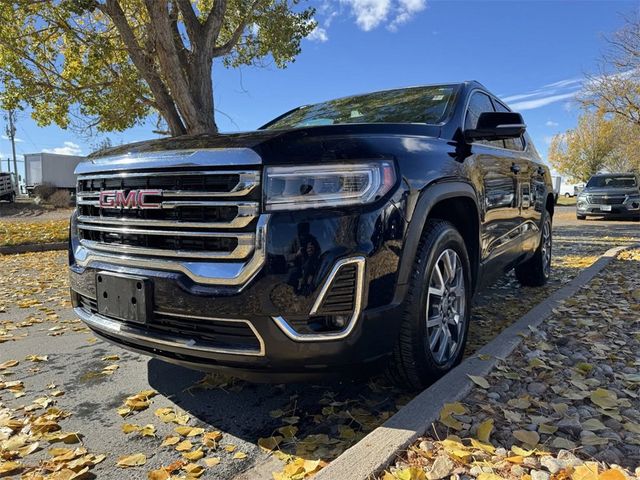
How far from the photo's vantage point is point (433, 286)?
7.91 feet

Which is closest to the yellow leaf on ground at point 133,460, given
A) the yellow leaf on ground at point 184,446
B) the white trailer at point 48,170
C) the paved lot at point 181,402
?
the paved lot at point 181,402

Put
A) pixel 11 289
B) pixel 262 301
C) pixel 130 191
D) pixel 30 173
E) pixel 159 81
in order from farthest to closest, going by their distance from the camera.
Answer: pixel 30 173
pixel 159 81
pixel 11 289
pixel 130 191
pixel 262 301

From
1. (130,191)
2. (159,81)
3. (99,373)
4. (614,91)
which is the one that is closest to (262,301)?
(130,191)

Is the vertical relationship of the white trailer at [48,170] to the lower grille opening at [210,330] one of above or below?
above

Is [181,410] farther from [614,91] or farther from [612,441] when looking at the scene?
[614,91]

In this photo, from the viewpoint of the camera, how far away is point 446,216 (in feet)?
8.67

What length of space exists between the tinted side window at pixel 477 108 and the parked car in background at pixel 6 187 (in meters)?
25.5

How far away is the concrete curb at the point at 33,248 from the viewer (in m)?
9.07

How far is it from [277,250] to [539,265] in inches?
162

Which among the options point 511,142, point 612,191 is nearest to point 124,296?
point 511,142

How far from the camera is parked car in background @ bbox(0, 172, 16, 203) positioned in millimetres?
23067

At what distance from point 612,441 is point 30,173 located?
32839 mm

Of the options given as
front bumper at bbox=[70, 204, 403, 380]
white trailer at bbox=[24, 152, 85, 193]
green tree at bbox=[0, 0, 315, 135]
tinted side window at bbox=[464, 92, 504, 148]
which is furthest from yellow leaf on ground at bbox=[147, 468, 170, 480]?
white trailer at bbox=[24, 152, 85, 193]

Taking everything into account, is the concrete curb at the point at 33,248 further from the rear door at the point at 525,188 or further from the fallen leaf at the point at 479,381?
the fallen leaf at the point at 479,381
